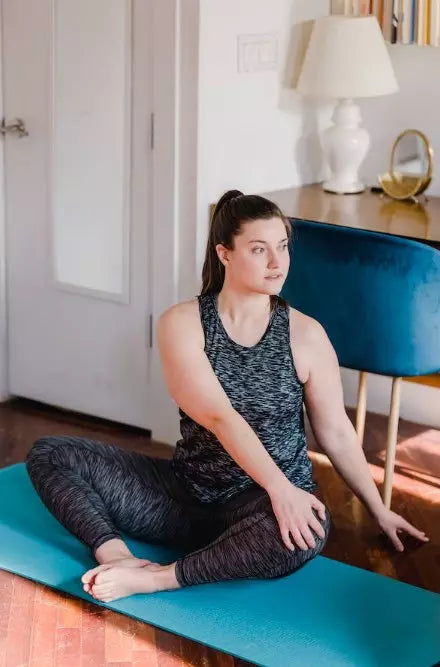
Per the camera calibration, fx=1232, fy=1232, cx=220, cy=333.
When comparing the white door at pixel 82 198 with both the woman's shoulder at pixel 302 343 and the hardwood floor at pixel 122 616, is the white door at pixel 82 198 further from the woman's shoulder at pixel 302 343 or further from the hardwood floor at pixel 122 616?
the woman's shoulder at pixel 302 343

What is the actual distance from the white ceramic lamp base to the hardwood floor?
0.76m

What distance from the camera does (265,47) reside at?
3762mm

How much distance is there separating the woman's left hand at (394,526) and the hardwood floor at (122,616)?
0.04 meters

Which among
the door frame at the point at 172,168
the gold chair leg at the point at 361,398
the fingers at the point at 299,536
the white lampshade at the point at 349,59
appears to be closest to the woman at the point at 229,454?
the fingers at the point at 299,536

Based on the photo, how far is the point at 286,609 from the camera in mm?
2648

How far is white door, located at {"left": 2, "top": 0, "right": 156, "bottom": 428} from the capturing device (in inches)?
145

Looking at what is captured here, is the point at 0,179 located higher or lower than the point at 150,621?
higher

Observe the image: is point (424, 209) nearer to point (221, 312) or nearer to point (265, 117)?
point (265, 117)

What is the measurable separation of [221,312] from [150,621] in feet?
2.30

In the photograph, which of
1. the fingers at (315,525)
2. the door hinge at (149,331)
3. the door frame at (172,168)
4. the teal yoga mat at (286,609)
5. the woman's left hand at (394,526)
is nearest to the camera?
the teal yoga mat at (286,609)

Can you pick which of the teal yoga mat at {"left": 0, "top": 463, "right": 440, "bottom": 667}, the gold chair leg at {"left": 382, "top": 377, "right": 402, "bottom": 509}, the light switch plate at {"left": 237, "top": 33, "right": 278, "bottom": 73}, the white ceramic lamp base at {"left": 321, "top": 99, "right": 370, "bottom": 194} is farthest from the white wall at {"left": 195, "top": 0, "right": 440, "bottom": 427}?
the teal yoga mat at {"left": 0, "top": 463, "right": 440, "bottom": 667}

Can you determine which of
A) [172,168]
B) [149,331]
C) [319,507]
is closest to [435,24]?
[172,168]

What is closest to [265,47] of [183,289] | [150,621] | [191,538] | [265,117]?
[265,117]

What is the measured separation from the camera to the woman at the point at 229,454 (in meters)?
2.65
